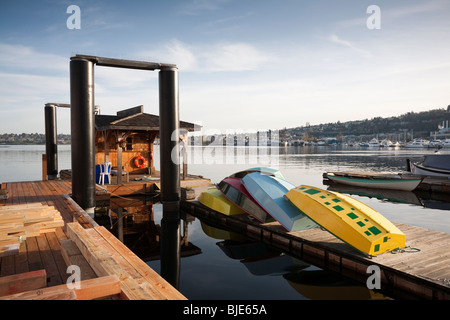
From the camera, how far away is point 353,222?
8.73 metres

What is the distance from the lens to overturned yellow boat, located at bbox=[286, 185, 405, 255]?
8312 millimetres

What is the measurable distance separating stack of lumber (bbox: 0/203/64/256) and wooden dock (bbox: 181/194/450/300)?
23.0ft

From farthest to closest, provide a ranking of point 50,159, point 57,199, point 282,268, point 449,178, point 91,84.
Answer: point 449,178, point 50,159, point 57,199, point 91,84, point 282,268

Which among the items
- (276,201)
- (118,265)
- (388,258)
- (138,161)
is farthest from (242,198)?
(138,161)

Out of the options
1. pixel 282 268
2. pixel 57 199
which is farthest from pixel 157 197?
pixel 282 268

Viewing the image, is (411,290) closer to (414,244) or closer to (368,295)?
(368,295)

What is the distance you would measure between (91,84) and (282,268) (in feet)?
31.3

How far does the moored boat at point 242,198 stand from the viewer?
12.2 m

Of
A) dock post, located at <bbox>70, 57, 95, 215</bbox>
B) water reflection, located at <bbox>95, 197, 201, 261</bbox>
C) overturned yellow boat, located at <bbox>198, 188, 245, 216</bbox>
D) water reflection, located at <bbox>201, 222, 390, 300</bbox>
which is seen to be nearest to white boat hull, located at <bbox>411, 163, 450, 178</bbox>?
overturned yellow boat, located at <bbox>198, 188, 245, 216</bbox>

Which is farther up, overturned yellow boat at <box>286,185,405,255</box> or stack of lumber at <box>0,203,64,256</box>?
stack of lumber at <box>0,203,64,256</box>

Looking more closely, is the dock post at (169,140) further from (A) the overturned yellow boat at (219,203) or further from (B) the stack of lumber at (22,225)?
(B) the stack of lumber at (22,225)

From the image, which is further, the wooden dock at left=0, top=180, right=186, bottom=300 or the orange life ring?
the orange life ring

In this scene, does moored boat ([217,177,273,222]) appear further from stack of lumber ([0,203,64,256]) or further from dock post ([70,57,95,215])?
stack of lumber ([0,203,64,256])
